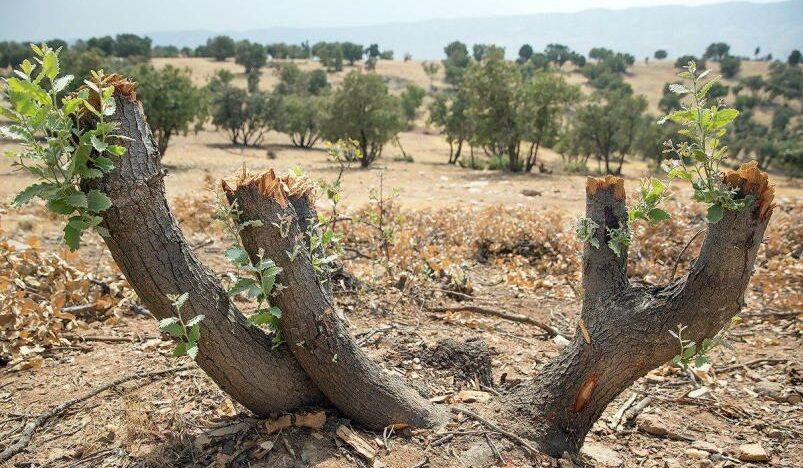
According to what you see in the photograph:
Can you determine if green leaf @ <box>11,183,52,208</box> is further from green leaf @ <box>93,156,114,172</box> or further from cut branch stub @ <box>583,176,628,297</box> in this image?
cut branch stub @ <box>583,176,628,297</box>

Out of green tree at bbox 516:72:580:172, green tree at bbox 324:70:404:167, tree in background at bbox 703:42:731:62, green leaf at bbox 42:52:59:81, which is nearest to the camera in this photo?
green leaf at bbox 42:52:59:81

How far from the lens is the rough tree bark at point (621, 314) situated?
8.09ft

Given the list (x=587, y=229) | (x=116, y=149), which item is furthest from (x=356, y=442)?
(x=116, y=149)

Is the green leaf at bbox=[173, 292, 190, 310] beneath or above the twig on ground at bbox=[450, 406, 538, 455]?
above

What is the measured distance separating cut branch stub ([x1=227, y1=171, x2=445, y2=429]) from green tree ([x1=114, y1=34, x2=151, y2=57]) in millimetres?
75450

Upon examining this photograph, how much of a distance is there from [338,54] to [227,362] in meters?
77.2

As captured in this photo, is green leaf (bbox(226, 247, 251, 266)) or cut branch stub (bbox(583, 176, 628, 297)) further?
cut branch stub (bbox(583, 176, 628, 297))

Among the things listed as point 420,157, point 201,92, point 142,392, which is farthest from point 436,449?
point 420,157

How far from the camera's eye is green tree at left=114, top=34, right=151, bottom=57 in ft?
231

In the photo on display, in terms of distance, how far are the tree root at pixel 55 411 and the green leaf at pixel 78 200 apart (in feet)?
5.32

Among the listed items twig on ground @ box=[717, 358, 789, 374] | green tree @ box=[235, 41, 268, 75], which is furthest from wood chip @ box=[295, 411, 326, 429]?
green tree @ box=[235, 41, 268, 75]

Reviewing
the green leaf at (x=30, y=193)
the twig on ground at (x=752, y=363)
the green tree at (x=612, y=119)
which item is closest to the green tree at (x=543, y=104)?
the green tree at (x=612, y=119)

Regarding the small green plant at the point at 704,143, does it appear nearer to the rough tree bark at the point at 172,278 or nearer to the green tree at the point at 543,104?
the rough tree bark at the point at 172,278

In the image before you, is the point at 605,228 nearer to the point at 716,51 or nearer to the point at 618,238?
the point at 618,238
